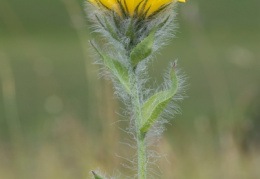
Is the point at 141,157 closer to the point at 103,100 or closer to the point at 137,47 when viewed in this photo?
the point at 137,47

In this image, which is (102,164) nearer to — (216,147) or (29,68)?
(216,147)

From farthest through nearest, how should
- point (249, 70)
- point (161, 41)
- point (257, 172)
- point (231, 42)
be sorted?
point (231, 42), point (249, 70), point (257, 172), point (161, 41)

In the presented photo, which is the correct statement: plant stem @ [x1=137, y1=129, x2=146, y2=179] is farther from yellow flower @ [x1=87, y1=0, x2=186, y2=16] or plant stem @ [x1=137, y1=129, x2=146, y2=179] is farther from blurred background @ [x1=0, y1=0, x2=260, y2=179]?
blurred background @ [x1=0, y1=0, x2=260, y2=179]

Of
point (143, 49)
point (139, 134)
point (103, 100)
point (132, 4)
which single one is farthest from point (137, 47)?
point (103, 100)

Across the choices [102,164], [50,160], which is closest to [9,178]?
[50,160]

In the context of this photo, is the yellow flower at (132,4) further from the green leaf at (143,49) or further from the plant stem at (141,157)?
the plant stem at (141,157)

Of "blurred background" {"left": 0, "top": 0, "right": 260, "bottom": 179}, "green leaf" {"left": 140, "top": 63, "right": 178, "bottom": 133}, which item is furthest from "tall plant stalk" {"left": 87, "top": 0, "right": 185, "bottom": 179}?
"blurred background" {"left": 0, "top": 0, "right": 260, "bottom": 179}

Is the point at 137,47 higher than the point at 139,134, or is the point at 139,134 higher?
the point at 137,47

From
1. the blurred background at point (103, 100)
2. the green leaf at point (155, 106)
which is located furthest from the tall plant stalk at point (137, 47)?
the blurred background at point (103, 100)
